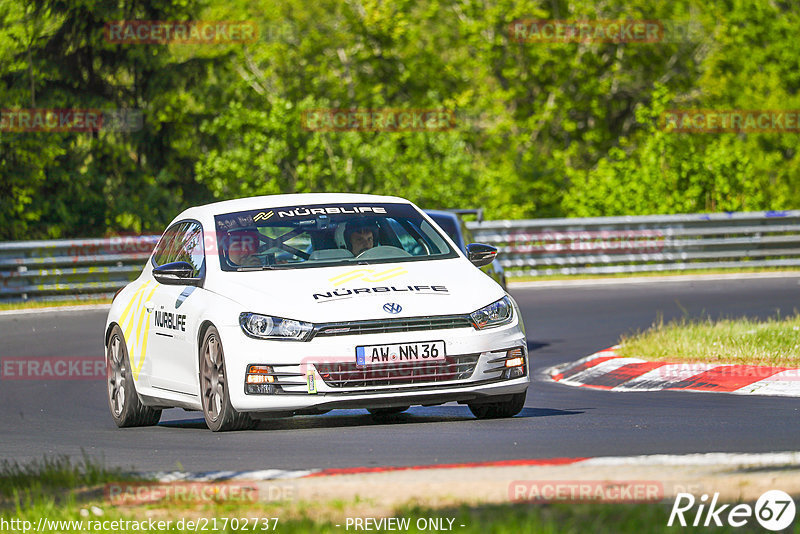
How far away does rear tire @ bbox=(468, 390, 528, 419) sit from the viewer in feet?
32.7

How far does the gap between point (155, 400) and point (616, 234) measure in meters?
18.8

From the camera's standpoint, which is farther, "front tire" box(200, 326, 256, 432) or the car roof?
the car roof

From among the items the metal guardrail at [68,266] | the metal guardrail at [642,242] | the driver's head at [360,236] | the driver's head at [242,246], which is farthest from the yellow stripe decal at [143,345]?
the metal guardrail at [642,242]

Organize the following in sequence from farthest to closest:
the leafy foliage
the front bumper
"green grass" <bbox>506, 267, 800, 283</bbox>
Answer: the leafy foliage < "green grass" <bbox>506, 267, 800, 283</bbox> < the front bumper

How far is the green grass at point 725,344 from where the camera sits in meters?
12.9

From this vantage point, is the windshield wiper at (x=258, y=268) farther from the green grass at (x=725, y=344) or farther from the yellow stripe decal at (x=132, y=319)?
the green grass at (x=725, y=344)

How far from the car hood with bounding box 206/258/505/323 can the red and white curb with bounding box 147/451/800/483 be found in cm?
212

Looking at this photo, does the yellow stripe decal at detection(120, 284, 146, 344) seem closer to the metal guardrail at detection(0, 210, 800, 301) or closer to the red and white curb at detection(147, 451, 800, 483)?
the red and white curb at detection(147, 451, 800, 483)

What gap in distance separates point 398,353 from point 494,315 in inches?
29.7

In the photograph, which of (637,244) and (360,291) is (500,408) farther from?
(637,244)

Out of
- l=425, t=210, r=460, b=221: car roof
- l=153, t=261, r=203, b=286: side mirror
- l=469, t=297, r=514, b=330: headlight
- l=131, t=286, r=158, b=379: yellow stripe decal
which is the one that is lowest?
l=425, t=210, r=460, b=221: car roof

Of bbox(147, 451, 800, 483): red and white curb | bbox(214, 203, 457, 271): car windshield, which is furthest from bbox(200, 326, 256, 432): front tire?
bbox(147, 451, 800, 483): red and white curb

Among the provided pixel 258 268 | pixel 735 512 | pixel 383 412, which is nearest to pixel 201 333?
pixel 258 268

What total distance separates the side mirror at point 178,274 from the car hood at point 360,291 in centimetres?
33
